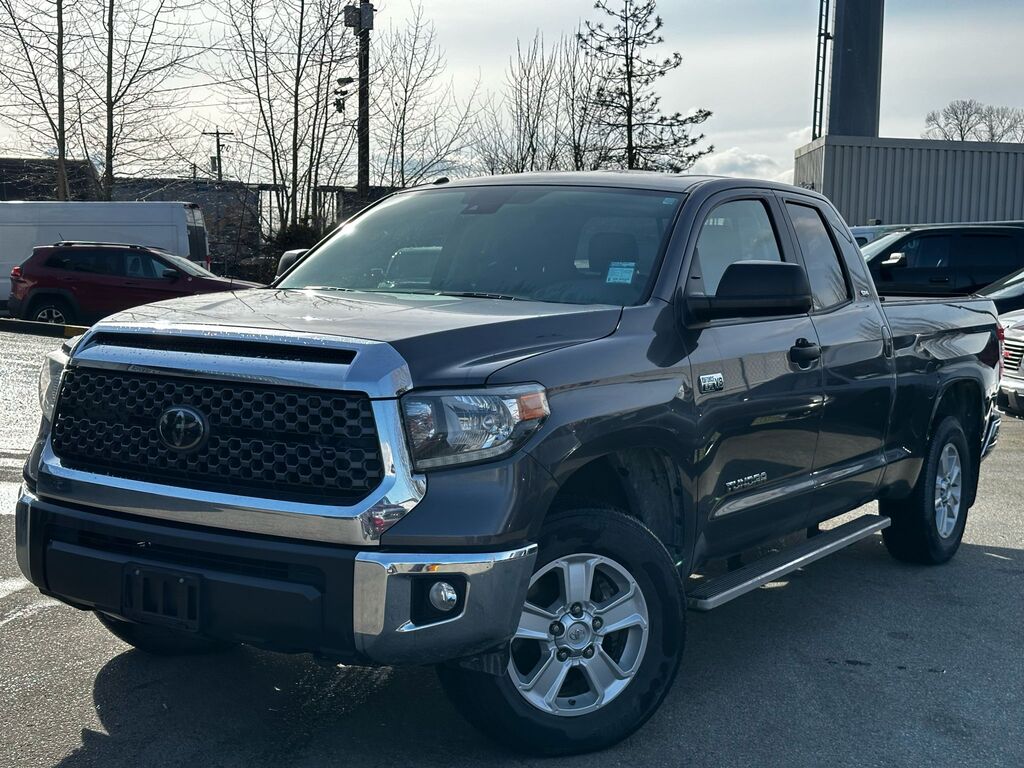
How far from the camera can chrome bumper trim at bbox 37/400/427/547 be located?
3201mm

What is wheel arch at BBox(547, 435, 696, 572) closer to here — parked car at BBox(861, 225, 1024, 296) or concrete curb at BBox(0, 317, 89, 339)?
parked car at BBox(861, 225, 1024, 296)

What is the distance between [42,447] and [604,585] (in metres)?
1.82

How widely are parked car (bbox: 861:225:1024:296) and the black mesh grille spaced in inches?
519

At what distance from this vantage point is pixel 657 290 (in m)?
4.25

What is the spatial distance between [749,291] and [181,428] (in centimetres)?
202

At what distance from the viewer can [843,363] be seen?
5.24 meters

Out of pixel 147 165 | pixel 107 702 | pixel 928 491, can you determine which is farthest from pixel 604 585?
pixel 147 165

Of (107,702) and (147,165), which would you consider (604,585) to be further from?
(147,165)

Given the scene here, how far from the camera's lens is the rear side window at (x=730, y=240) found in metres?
4.61

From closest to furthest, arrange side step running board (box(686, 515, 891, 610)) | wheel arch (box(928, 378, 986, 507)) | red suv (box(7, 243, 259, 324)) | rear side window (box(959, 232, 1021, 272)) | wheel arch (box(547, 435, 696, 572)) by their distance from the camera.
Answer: wheel arch (box(547, 435, 696, 572))
side step running board (box(686, 515, 891, 610))
wheel arch (box(928, 378, 986, 507))
rear side window (box(959, 232, 1021, 272))
red suv (box(7, 243, 259, 324))

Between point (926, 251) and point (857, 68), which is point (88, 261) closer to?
point (926, 251)

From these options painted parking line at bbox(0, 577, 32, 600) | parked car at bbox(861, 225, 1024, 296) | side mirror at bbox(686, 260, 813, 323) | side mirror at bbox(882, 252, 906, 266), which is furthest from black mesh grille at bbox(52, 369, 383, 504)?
parked car at bbox(861, 225, 1024, 296)

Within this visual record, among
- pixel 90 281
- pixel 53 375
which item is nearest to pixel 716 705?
pixel 53 375

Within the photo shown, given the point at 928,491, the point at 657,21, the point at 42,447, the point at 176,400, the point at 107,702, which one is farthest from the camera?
the point at 657,21
